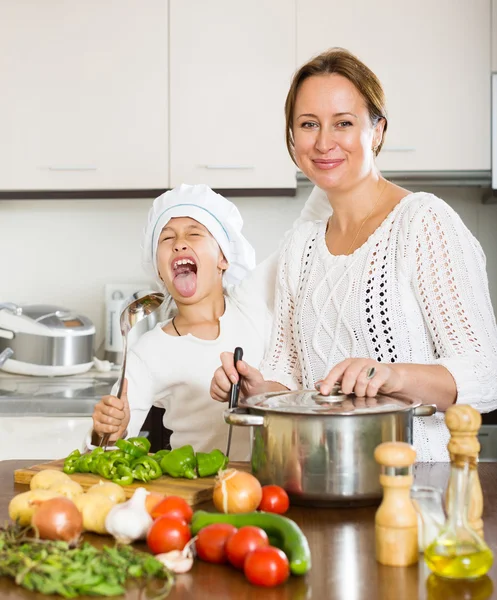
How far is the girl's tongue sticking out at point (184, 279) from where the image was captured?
1.78 metres

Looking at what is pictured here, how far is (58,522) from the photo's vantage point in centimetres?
90

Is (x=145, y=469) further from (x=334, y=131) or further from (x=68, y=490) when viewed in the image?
(x=334, y=131)

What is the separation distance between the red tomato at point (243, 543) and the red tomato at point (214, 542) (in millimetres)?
14

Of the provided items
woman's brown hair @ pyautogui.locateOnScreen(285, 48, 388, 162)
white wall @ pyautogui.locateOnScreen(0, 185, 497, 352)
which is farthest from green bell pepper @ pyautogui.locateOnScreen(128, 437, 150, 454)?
white wall @ pyautogui.locateOnScreen(0, 185, 497, 352)

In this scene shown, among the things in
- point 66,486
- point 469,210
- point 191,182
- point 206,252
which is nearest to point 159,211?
point 206,252

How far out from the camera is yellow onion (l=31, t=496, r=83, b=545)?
2.93ft

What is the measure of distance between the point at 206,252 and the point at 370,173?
399mm

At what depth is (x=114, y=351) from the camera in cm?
311

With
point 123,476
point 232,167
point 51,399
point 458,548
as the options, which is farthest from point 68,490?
point 232,167

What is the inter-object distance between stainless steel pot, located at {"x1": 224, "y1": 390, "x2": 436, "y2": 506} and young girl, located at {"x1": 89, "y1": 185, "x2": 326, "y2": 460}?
631mm

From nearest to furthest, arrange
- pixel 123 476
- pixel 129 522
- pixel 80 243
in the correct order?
pixel 129 522 → pixel 123 476 → pixel 80 243

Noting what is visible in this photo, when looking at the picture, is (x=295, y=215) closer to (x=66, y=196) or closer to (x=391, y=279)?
(x=66, y=196)

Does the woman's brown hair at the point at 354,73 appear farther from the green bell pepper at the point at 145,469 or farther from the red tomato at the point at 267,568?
the red tomato at the point at 267,568

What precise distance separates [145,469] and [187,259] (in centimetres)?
70
